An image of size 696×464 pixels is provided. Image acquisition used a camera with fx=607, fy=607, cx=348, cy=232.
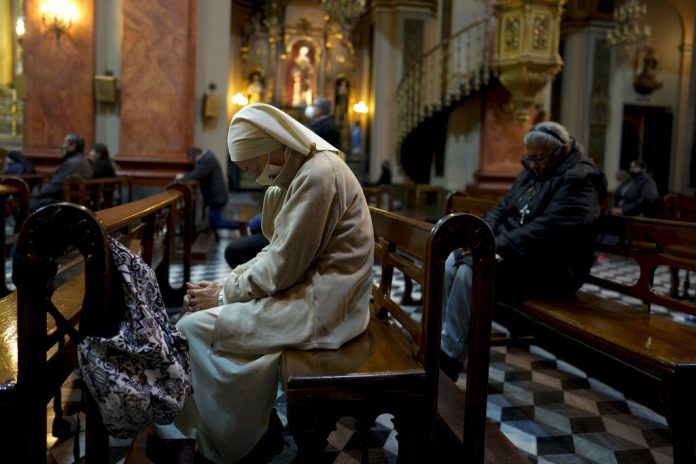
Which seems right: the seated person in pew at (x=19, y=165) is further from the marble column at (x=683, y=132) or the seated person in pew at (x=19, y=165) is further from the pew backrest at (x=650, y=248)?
the marble column at (x=683, y=132)

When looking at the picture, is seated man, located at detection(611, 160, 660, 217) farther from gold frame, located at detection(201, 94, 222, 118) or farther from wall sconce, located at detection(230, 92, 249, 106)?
wall sconce, located at detection(230, 92, 249, 106)

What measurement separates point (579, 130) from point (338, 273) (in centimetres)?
1373

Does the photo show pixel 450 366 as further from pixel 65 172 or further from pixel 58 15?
pixel 58 15

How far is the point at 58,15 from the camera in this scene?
8.64m

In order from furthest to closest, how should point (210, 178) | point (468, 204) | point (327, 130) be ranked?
point (210, 178), point (327, 130), point (468, 204)

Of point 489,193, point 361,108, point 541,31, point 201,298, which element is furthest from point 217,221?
point 361,108

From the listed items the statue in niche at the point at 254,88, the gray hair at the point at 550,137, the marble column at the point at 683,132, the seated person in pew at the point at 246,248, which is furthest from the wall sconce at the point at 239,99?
the gray hair at the point at 550,137

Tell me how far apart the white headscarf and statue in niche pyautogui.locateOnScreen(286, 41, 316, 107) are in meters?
17.5

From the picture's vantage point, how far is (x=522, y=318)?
3.64 meters

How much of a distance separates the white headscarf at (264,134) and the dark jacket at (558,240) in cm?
159

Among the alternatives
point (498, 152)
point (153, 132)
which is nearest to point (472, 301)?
point (153, 132)

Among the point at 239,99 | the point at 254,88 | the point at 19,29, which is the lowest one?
the point at 239,99

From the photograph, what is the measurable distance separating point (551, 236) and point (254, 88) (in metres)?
16.5

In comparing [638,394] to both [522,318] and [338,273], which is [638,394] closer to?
[522,318]
